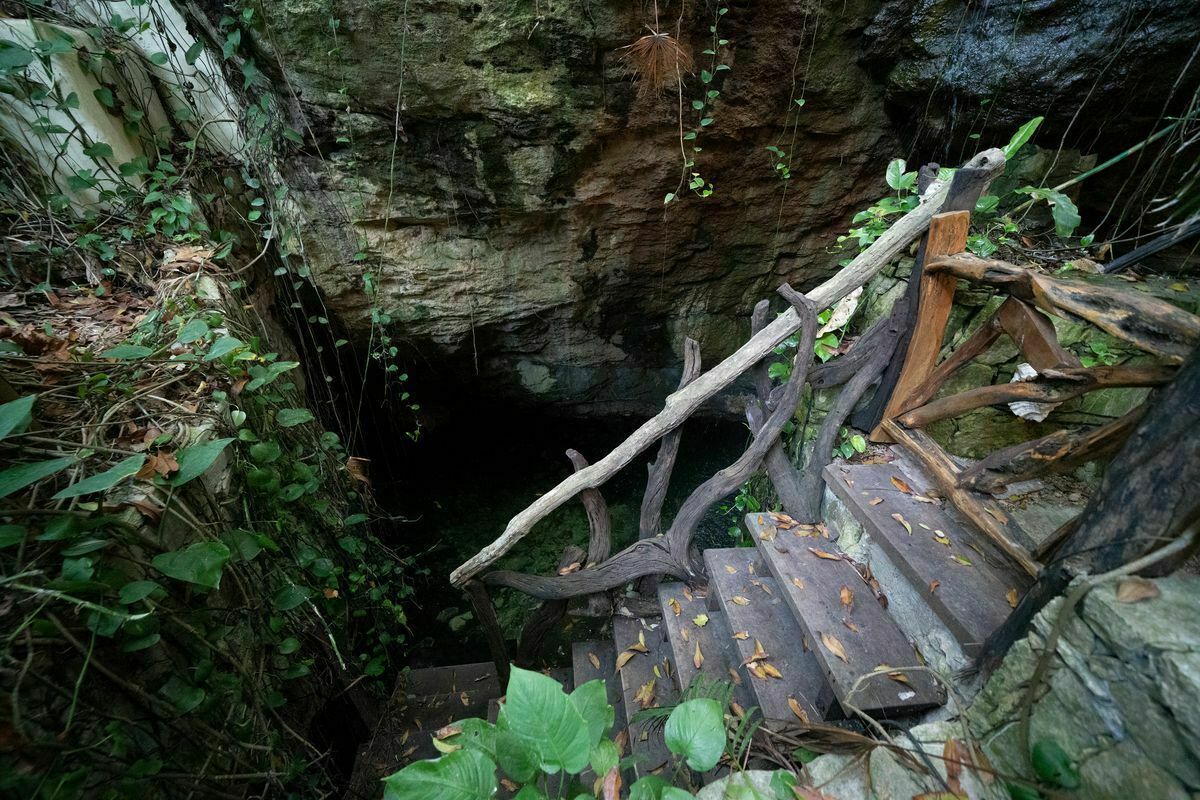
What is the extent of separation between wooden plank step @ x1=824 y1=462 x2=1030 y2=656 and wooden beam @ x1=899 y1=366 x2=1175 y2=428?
1.20ft

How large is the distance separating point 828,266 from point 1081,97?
1927mm

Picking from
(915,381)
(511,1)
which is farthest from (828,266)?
(511,1)

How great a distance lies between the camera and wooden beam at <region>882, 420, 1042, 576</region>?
4.56 ft

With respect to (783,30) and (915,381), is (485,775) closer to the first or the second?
(915,381)

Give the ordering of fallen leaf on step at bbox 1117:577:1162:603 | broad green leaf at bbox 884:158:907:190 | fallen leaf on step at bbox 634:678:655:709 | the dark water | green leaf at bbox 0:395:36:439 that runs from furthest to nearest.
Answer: the dark water → broad green leaf at bbox 884:158:907:190 → fallen leaf on step at bbox 634:678:655:709 → green leaf at bbox 0:395:36:439 → fallen leaf on step at bbox 1117:577:1162:603

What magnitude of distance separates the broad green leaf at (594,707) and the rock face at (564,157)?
10.1 ft

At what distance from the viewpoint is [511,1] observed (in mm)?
2699

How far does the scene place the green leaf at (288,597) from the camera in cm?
156

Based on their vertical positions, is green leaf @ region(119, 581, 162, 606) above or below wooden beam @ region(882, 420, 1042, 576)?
above

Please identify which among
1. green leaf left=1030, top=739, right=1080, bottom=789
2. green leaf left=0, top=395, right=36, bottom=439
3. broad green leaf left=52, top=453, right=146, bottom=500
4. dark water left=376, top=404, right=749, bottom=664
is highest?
green leaf left=0, top=395, right=36, bottom=439

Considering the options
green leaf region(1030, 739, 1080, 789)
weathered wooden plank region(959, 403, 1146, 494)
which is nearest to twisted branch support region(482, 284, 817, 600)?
weathered wooden plank region(959, 403, 1146, 494)

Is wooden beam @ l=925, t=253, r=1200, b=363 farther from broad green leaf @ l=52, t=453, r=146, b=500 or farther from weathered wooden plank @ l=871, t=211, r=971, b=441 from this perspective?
broad green leaf @ l=52, t=453, r=146, b=500

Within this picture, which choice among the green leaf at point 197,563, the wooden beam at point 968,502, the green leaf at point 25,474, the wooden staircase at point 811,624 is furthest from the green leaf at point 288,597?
the wooden beam at point 968,502

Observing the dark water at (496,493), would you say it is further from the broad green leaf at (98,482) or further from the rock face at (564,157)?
the broad green leaf at (98,482)
